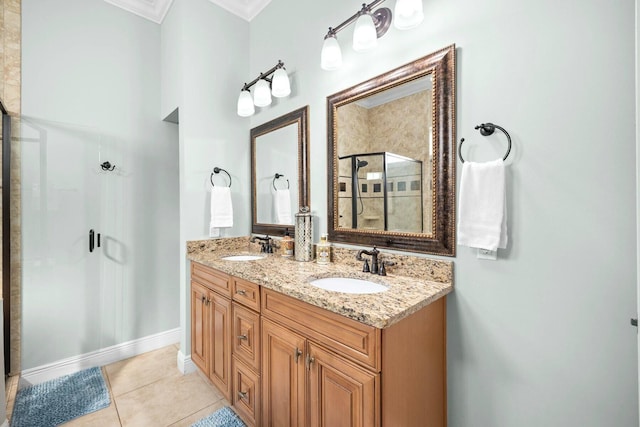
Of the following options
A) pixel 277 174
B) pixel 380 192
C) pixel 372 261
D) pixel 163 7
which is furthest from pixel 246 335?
pixel 163 7

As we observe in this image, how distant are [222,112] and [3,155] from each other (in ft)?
4.60

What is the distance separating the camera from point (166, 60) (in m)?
2.41

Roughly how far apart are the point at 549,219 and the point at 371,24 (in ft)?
3.74

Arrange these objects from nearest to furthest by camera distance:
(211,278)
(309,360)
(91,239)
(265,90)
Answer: (309,360) → (211,278) → (265,90) → (91,239)

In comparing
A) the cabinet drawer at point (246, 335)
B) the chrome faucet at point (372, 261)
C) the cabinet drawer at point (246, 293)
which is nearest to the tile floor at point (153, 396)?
the cabinet drawer at point (246, 335)

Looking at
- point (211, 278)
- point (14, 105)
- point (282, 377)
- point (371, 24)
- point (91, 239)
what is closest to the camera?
point (282, 377)

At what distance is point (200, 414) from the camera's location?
→ 169 centimetres

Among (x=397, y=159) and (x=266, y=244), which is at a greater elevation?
(x=397, y=159)

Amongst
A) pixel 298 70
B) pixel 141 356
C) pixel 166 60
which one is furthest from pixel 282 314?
pixel 166 60

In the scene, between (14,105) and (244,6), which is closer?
(14,105)

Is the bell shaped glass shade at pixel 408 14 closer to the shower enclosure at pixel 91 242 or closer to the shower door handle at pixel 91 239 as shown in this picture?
the shower enclosure at pixel 91 242

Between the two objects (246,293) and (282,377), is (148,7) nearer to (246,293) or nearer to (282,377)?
(246,293)

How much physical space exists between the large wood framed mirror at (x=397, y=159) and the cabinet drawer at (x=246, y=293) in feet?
1.87

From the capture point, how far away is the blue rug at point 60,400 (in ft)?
5.33
